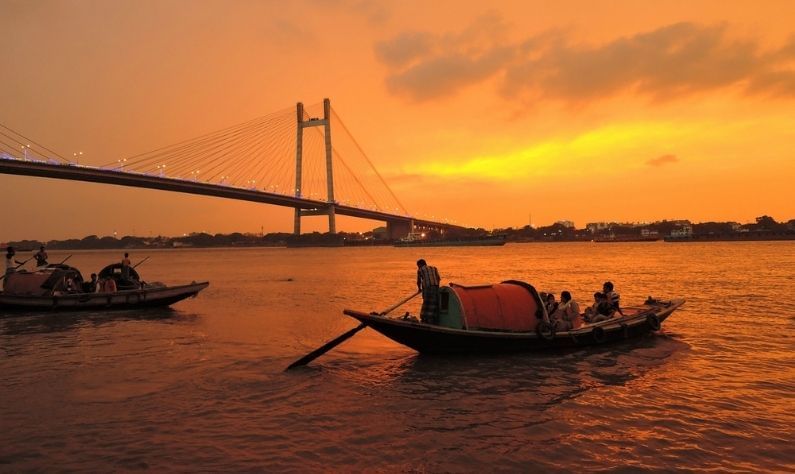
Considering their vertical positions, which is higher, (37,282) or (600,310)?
(37,282)

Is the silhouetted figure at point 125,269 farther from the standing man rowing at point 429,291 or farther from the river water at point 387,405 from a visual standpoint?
the standing man rowing at point 429,291

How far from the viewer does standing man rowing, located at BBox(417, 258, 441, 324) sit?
10172 millimetres

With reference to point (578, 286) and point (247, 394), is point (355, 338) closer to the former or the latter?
point (247, 394)

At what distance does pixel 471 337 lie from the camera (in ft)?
32.8

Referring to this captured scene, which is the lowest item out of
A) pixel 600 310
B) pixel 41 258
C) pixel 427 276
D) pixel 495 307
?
pixel 600 310

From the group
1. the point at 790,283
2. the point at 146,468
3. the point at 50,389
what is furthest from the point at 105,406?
the point at 790,283

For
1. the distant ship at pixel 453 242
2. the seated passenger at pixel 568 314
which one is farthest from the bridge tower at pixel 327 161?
the seated passenger at pixel 568 314

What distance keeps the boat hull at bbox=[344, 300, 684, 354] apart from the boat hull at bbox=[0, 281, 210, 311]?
11.2 m

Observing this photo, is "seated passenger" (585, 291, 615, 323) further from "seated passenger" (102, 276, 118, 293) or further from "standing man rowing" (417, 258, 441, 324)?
"seated passenger" (102, 276, 118, 293)

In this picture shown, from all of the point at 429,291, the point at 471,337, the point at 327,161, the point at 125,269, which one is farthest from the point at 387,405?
the point at 327,161

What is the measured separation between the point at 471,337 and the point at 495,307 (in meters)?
0.81

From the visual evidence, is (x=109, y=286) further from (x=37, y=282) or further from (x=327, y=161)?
(x=327, y=161)

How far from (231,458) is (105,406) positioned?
10.2ft

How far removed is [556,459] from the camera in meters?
5.78
